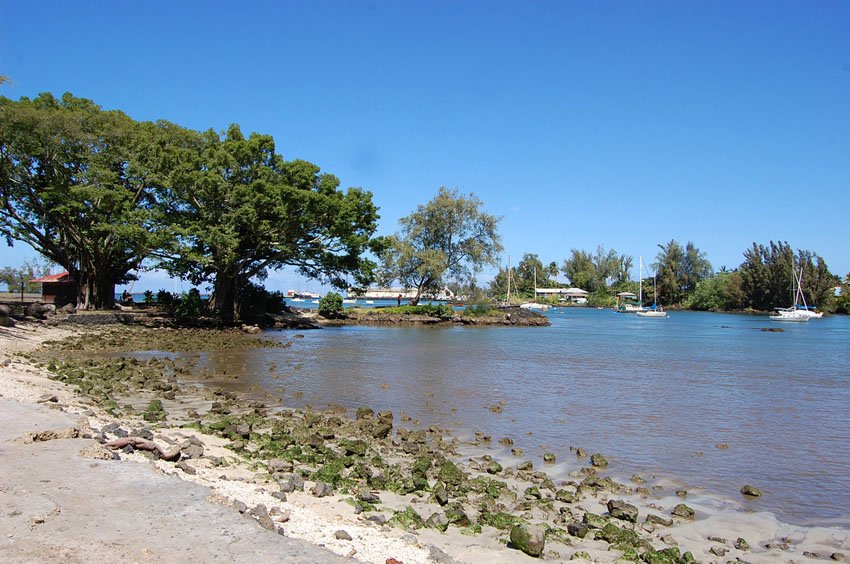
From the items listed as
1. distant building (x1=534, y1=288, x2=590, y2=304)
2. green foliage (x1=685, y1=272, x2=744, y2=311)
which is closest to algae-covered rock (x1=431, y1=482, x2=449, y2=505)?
green foliage (x1=685, y1=272, x2=744, y2=311)

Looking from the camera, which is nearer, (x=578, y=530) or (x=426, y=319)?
(x=578, y=530)

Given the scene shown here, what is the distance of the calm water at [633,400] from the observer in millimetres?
11703

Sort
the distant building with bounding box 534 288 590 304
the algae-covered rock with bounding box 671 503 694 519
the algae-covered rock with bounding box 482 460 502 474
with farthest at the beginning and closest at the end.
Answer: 1. the distant building with bounding box 534 288 590 304
2. the algae-covered rock with bounding box 482 460 502 474
3. the algae-covered rock with bounding box 671 503 694 519

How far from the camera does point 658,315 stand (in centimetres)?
9550

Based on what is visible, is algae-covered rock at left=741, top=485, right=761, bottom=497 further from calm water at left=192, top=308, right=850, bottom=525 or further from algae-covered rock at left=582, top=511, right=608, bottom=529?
algae-covered rock at left=582, top=511, right=608, bottom=529

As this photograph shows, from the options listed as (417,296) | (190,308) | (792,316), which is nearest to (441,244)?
(417,296)

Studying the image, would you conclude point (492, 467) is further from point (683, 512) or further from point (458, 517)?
point (683, 512)

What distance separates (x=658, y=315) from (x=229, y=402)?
89.7m

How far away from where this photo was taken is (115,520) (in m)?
5.96

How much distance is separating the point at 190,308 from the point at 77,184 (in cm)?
1045

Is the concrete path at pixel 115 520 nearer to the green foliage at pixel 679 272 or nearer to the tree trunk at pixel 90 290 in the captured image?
the tree trunk at pixel 90 290

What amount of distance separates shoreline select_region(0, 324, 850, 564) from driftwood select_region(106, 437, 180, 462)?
Answer: 0.66 feet

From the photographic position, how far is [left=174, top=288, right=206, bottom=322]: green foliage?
40969 mm

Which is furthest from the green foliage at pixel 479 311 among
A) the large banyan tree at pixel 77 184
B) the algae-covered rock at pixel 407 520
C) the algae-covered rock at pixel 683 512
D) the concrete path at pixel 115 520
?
the concrete path at pixel 115 520
